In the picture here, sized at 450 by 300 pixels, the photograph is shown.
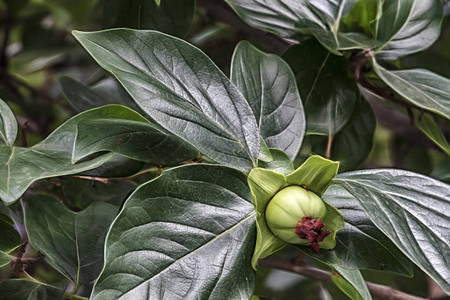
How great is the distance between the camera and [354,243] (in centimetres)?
47

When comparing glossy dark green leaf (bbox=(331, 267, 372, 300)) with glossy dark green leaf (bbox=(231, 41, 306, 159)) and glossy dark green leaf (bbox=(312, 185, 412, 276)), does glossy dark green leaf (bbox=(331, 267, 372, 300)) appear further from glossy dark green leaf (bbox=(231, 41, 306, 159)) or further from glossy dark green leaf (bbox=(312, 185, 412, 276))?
glossy dark green leaf (bbox=(231, 41, 306, 159))

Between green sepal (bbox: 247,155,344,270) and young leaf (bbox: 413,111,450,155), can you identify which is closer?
green sepal (bbox: 247,155,344,270)

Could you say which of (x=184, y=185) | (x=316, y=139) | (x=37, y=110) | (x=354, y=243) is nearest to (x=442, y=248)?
(x=354, y=243)

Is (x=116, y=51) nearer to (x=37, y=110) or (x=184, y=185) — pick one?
(x=184, y=185)

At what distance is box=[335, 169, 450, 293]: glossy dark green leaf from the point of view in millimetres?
414

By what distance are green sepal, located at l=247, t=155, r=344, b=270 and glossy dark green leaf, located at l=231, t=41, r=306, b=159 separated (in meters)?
0.09

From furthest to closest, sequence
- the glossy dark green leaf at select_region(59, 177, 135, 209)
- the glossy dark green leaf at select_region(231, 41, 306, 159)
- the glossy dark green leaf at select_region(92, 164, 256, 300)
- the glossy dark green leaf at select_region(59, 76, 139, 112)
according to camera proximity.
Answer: the glossy dark green leaf at select_region(59, 76, 139, 112), the glossy dark green leaf at select_region(59, 177, 135, 209), the glossy dark green leaf at select_region(231, 41, 306, 159), the glossy dark green leaf at select_region(92, 164, 256, 300)

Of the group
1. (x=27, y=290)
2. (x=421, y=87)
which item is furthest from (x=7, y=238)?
(x=421, y=87)

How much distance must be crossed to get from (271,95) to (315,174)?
0.13 m

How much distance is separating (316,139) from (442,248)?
0.30 meters

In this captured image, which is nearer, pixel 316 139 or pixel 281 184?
pixel 281 184

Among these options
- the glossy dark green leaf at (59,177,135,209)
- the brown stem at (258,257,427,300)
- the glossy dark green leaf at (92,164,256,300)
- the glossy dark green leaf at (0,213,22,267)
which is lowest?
the brown stem at (258,257,427,300)

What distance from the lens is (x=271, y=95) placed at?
0.53 metres

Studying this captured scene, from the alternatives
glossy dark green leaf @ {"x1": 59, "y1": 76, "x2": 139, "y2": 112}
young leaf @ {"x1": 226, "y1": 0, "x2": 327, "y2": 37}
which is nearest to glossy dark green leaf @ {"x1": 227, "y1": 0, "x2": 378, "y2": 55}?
young leaf @ {"x1": 226, "y1": 0, "x2": 327, "y2": 37}
